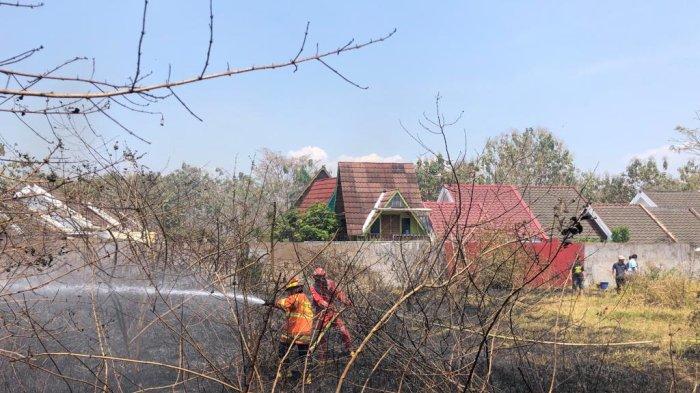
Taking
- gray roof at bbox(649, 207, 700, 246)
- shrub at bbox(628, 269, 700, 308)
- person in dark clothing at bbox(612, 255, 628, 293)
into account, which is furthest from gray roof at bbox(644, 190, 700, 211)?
shrub at bbox(628, 269, 700, 308)

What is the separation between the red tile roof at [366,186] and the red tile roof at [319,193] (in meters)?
1.35

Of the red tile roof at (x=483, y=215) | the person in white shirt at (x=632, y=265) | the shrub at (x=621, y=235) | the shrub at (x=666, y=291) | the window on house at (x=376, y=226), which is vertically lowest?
the shrub at (x=666, y=291)

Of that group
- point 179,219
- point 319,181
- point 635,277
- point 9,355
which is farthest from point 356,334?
point 319,181

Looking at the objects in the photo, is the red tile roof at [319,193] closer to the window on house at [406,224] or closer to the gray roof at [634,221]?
the window on house at [406,224]

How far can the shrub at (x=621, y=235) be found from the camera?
106 ft

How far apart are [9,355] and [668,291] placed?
16.8 meters

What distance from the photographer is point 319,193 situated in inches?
1293

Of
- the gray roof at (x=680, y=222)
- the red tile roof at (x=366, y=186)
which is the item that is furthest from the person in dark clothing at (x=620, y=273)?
the gray roof at (x=680, y=222)

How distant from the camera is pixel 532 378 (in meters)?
8.52

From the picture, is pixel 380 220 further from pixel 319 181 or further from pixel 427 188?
pixel 427 188

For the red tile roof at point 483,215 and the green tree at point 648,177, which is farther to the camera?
the green tree at point 648,177

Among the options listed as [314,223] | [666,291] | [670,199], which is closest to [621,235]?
[670,199]

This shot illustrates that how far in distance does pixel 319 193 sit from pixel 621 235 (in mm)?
12496

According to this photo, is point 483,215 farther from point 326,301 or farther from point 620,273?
point 326,301
